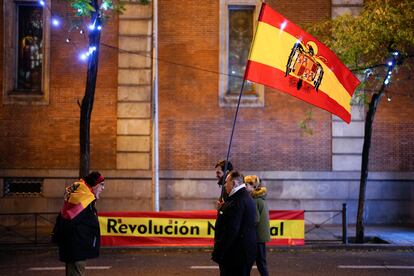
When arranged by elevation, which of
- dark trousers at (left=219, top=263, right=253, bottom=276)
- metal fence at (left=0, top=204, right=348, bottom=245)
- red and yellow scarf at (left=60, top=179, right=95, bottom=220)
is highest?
red and yellow scarf at (left=60, top=179, right=95, bottom=220)

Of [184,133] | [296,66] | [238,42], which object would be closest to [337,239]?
[184,133]

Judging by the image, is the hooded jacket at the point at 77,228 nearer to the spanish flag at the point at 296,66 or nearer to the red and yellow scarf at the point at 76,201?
the red and yellow scarf at the point at 76,201

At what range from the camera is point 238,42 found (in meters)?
17.1

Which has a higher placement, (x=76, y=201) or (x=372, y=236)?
(x=76, y=201)

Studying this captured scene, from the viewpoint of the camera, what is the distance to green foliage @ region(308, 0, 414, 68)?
474 inches

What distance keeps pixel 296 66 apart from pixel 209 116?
896 cm

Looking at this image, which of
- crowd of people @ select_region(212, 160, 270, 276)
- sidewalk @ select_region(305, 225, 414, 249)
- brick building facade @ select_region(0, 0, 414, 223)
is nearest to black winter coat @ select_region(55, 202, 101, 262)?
crowd of people @ select_region(212, 160, 270, 276)

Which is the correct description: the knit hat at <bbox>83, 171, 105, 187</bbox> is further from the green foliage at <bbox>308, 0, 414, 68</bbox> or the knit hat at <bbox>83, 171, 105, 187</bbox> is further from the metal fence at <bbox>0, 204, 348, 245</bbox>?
the green foliage at <bbox>308, 0, 414, 68</bbox>

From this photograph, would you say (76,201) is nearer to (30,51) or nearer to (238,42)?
(238,42)

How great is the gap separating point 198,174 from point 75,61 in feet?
16.8

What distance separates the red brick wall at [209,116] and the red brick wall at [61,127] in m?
1.59

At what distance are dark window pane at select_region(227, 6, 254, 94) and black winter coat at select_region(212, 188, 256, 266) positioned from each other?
1125 centimetres

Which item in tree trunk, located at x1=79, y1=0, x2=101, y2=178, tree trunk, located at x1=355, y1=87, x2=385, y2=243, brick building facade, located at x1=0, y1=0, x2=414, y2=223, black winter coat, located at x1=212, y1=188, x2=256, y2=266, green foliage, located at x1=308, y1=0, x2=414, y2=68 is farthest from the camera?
brick building facade, located at x1=0, y1=0, x2=414, y2=223

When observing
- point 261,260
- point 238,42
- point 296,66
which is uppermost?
point 238,42
